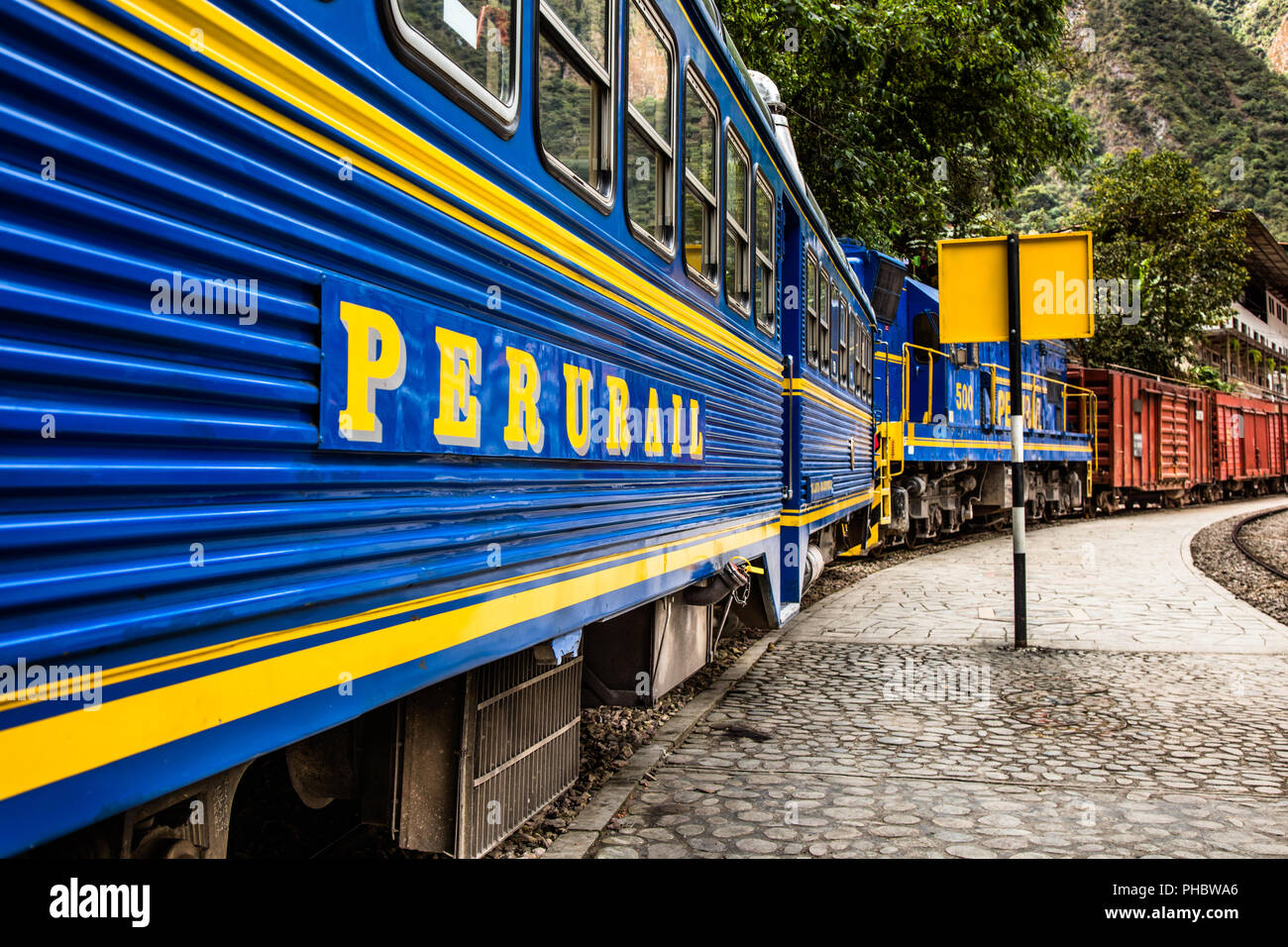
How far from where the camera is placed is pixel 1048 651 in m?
7.51

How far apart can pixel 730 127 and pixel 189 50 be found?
3.84 m

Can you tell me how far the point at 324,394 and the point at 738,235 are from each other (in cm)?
383

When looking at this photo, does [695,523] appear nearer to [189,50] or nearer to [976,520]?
[189,50]

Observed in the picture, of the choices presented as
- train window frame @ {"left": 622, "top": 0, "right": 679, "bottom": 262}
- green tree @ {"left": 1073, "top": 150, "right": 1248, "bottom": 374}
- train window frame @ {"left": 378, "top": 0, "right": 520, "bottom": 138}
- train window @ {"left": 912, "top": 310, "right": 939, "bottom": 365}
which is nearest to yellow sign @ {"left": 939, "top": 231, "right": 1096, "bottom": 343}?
train window frame @ {"left": 622, "top": 0, "right": 679, "bottom": 262}

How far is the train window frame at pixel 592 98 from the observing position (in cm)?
280

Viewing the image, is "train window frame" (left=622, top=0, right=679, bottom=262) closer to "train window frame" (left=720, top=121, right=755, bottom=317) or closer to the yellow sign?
"train window frame" (left=720, top=121, right=755, bottom=317)

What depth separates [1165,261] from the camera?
3397 cm

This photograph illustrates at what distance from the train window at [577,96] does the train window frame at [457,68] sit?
0.54 ft

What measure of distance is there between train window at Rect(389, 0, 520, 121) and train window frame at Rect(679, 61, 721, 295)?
161 centimetres

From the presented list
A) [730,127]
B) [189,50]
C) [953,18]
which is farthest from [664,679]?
[953,18]

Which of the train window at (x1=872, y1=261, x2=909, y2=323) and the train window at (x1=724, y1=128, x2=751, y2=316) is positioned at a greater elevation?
the train window at (x1=872, y1=261, x2=909, y2=323)

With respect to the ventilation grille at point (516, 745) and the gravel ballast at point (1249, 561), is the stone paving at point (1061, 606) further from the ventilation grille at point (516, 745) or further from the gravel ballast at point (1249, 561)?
the ventilation grille at point (516, 745)

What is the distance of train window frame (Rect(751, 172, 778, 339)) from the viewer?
5805mm

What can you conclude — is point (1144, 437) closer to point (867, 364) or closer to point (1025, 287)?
point (867, 364)
